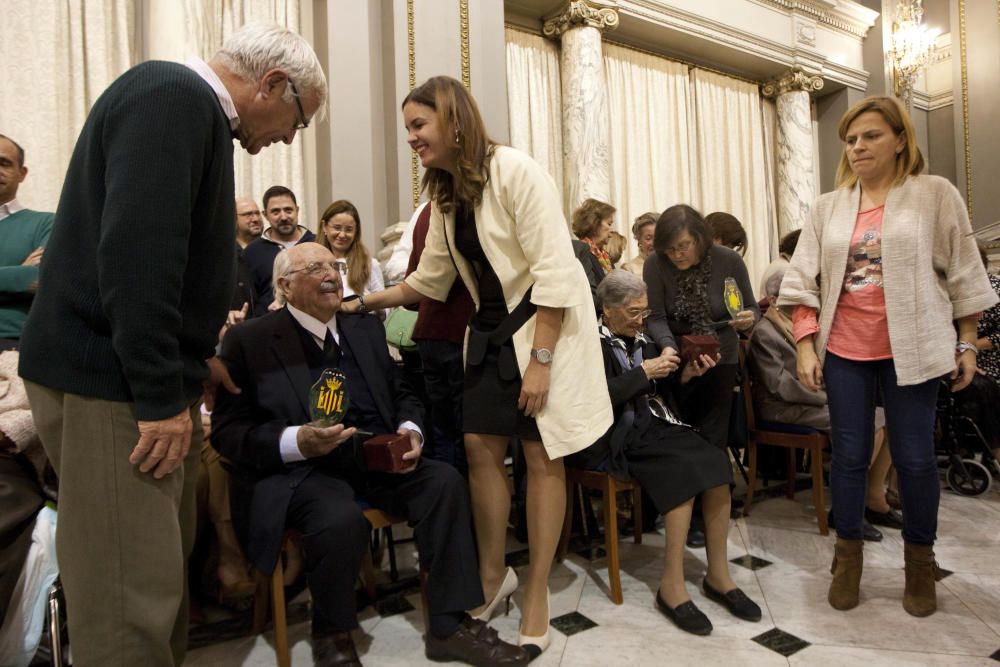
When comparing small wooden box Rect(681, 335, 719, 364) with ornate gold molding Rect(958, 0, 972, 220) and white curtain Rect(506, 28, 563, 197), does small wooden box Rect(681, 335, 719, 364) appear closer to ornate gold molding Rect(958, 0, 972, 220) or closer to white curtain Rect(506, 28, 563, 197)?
white curtain Rect(506, 28, 563, 197)

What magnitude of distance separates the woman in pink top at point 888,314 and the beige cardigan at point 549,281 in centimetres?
85

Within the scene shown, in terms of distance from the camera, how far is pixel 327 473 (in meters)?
2.19

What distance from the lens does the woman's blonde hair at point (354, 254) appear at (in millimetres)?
3410

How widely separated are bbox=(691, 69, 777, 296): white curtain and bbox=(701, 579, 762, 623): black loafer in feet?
19.5

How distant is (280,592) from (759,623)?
1.50 meters

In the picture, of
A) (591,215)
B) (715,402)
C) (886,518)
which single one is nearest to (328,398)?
(715,402)

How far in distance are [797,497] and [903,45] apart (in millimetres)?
6837

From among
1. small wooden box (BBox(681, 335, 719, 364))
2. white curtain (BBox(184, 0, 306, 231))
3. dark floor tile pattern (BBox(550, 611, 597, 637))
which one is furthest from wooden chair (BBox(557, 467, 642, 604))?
white curtain (BBox(184, 0, 306, 231))

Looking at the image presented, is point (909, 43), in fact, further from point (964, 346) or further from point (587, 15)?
point (964, 346)

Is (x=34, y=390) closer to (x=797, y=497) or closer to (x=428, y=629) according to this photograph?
(x=428, y=629)

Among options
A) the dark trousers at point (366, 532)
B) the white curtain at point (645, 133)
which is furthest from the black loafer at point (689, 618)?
the white curtain at point (645, 133)

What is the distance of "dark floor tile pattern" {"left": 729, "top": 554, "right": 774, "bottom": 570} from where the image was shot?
2.75m

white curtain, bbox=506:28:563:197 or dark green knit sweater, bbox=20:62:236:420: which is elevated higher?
white curtain, bbox=506:28:563:197

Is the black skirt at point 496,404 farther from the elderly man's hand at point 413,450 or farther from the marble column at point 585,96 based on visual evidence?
the marble column at point 585,96
